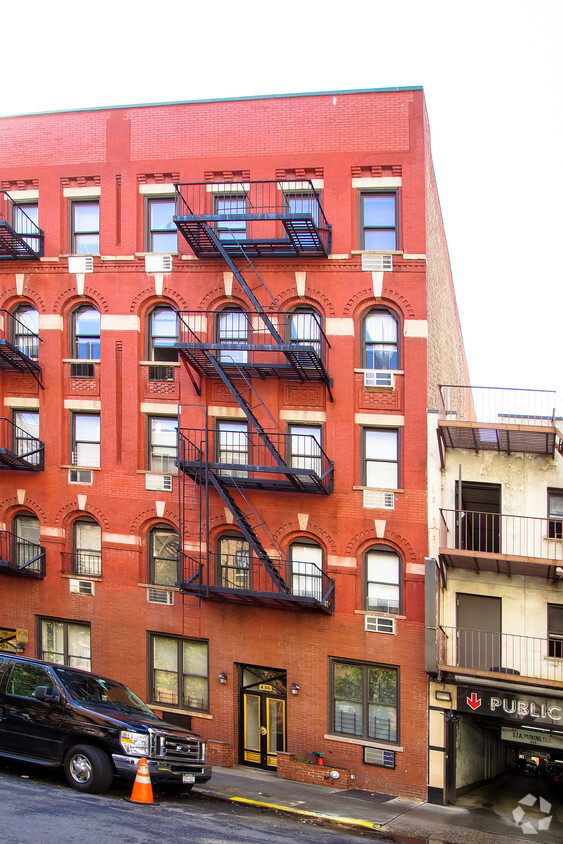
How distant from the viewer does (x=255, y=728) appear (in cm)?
2212

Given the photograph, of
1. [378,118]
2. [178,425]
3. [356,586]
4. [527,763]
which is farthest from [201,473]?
[527,763]

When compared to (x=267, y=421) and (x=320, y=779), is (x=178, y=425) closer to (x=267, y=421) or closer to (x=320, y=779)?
(x=267, y=421)

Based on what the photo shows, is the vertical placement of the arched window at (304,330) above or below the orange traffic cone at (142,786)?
above

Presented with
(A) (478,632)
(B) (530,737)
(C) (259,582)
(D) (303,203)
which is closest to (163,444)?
(C) (259,582)

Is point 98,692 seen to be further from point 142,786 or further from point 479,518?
point 479,518

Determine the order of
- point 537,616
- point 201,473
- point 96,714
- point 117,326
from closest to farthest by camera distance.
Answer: point 96,714
point 537,616
point 201,473
point 117,326

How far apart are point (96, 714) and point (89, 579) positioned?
9806 mm

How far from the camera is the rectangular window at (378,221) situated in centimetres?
2128

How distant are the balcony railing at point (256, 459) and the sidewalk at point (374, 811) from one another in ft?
23.0

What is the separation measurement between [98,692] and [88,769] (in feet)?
4.86

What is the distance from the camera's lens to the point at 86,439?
2378 centimetres

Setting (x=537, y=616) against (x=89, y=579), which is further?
(x=89, y=579)

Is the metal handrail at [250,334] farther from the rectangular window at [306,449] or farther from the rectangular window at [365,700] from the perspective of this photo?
the rectangular window at [365,700]

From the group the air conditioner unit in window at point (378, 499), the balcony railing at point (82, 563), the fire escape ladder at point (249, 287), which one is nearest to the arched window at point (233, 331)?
the fire escape ladder at point (249, 287)
